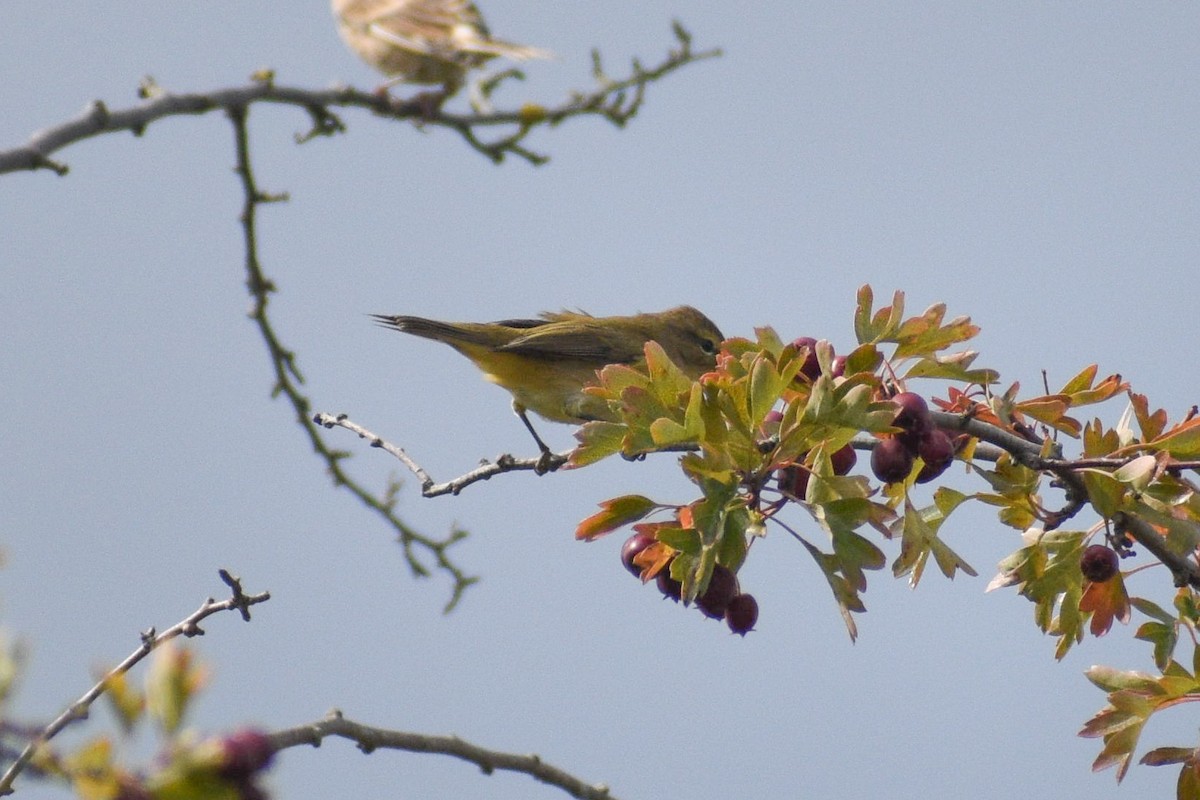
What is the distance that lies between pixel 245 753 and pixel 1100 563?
228 centimetres

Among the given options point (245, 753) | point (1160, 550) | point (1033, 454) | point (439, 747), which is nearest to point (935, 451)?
point (1033, 454)

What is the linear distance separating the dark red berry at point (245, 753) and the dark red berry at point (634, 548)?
70.2 inches

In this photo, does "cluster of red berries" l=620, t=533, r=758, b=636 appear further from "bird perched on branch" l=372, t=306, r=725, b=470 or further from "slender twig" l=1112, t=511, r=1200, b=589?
"bird perched on branch" l=372, t=306, r=725, b=470

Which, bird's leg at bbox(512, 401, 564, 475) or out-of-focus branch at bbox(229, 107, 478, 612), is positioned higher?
bird's leg at bbox(512, 401, 564, 475)

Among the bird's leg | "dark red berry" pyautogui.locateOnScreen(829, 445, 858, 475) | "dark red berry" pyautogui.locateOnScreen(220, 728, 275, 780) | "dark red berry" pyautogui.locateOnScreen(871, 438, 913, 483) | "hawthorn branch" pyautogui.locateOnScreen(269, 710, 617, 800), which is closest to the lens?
"dark red berry" pyautogui.locateOnScreen(220, 728, 275, 780)

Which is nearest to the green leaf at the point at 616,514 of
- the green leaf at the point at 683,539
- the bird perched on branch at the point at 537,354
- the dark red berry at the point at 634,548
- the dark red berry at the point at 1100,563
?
the dark red berry at the point at 634,548

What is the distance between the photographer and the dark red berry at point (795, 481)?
10.3 feet

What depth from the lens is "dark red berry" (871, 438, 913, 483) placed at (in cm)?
305

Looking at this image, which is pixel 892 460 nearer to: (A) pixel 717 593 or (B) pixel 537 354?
(A) pixel 717 593

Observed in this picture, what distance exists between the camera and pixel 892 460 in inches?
120

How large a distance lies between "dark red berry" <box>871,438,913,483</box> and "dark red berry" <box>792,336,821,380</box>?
378 millimetres

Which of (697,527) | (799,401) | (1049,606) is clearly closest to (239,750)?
(697,527)

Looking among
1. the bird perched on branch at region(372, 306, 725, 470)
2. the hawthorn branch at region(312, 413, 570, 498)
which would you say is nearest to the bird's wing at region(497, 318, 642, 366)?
the bird perched on branch at region(372, 306, 725, 470)

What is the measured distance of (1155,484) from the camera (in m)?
3.05
